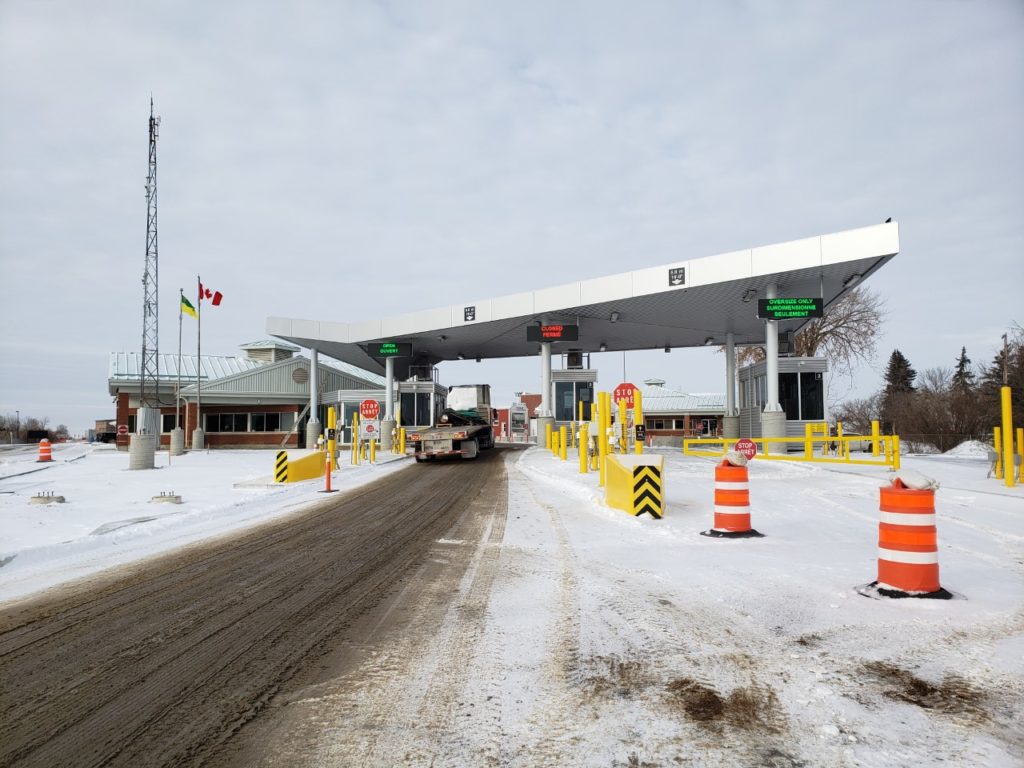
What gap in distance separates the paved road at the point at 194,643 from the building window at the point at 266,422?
39627mm

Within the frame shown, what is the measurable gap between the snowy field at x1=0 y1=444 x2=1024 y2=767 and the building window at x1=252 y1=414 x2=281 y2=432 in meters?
36.3

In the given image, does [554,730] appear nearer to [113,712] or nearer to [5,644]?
[113,712]

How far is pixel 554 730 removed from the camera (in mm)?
3113

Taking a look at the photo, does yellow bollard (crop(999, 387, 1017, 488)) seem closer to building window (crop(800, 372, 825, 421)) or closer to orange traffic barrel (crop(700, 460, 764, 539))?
orange traffic barrel (crop(700, 460, 764, 539))

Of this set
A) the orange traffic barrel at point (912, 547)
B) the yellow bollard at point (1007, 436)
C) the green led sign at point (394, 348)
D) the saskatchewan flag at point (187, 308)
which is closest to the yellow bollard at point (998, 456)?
the yellow bollard at point (1007, 436)

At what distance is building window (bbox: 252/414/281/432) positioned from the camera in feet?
150

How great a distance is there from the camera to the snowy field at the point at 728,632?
3037 mm

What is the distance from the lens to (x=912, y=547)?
5453 millimetres

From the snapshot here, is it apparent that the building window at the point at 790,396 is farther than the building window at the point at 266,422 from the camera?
No

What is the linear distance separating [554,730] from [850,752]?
4.48 ft

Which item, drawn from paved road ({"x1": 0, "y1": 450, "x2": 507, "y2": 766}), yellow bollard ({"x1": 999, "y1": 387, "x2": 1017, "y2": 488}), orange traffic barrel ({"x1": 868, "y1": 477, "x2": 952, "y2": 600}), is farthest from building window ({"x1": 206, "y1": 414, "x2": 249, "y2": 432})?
orange traffic barrel ({"x1": 868, "y1": 477, "x2": 952, "y2": 600})

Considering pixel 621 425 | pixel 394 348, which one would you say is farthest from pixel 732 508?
pixel 394 348

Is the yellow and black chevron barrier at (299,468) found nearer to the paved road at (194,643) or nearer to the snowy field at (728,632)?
the snowy field at (728,632)

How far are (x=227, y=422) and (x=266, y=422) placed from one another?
268 cm
